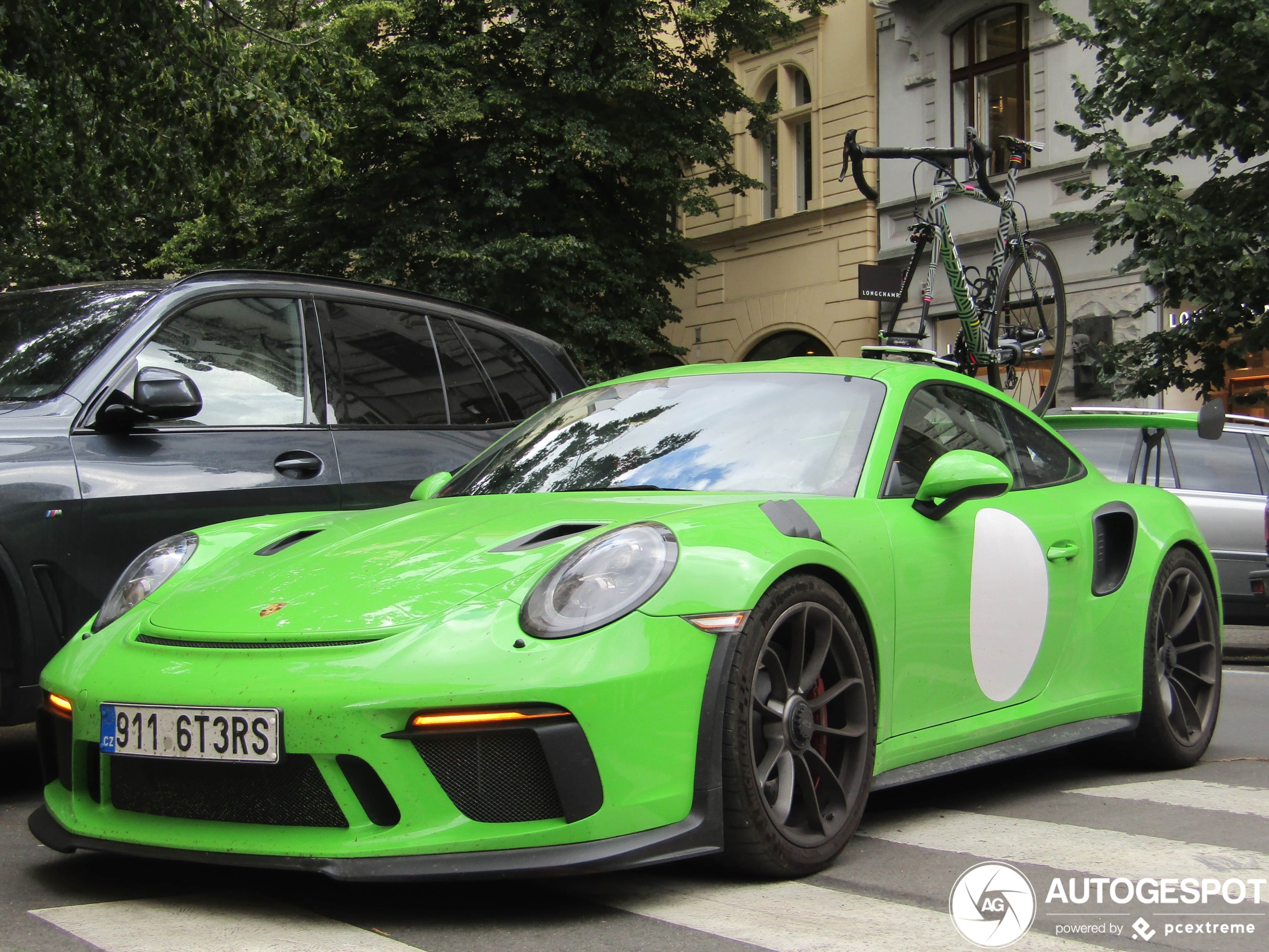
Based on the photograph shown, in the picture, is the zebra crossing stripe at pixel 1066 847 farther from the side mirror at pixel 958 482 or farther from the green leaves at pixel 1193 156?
the green leaves at pixel 1193 156

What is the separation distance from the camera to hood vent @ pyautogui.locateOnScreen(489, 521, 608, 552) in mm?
3422

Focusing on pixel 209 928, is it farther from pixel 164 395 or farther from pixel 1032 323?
pixel 1032 323

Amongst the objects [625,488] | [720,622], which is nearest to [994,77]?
[625,488]

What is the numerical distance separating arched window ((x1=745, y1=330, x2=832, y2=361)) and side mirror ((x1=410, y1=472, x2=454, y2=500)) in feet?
66.9

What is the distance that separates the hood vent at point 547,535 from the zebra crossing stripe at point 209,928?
3.01 ft

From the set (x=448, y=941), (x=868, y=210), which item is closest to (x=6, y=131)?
(x=448, y=941)

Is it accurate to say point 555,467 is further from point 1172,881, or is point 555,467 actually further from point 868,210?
point 868,210

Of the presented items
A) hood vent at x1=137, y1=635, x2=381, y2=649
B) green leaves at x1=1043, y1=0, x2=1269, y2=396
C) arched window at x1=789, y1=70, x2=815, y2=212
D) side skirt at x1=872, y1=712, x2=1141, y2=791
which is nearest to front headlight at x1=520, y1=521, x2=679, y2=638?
hood vent at x1=137, y1=635, x2=381, y2=649

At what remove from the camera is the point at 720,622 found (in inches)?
125

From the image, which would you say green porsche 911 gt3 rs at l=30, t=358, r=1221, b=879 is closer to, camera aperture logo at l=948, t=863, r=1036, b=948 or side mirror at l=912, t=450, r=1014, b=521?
side mirror at l=912, t=450, r=1014, b=521

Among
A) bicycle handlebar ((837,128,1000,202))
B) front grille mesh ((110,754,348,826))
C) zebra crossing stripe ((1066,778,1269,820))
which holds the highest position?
bicycle handlebar ((837,128,1000,202))

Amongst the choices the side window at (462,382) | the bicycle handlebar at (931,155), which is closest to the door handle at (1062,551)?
the side window at (462,382)

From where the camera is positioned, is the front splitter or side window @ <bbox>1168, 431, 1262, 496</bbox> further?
side window @ <bbox>1168, 431, 1262, 496</bbox>

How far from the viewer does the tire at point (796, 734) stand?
125 inches
